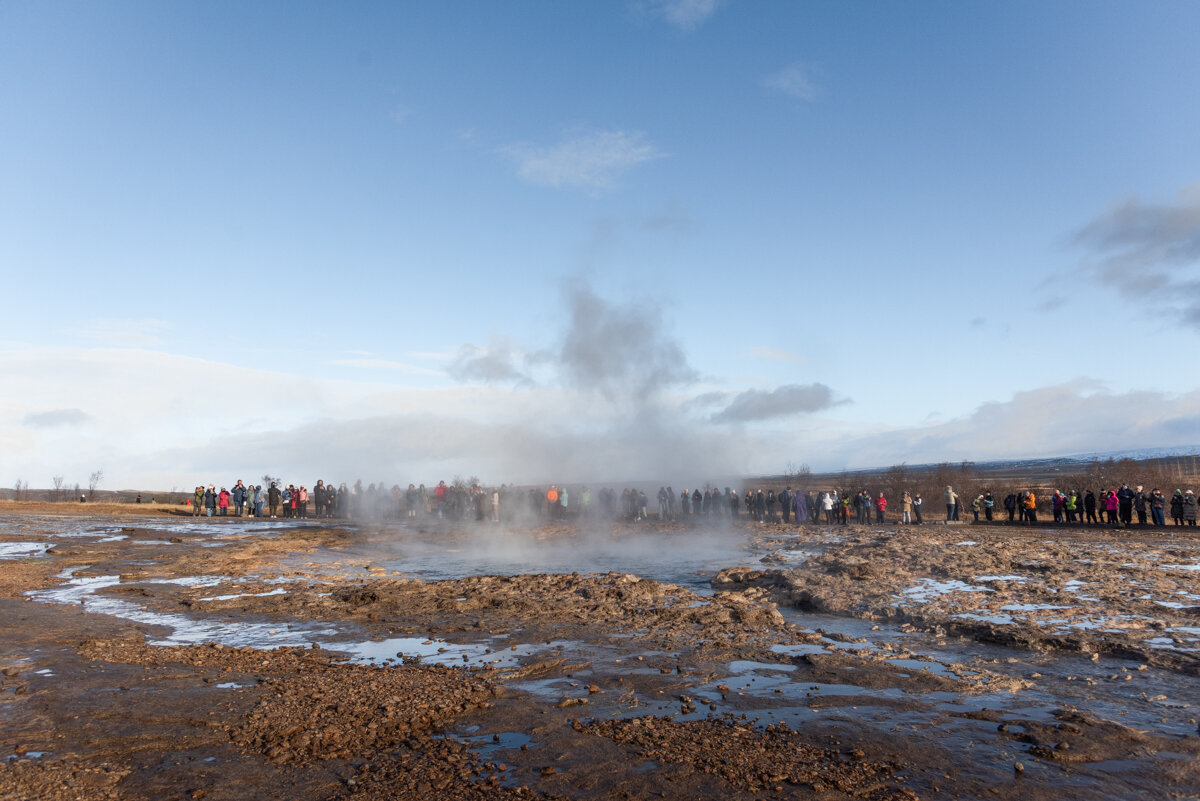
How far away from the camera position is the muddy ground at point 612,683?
16.3 feet

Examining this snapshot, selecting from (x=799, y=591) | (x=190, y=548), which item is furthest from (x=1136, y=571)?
(x=190, y=548)

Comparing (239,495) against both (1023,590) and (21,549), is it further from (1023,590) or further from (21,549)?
(1023,590)

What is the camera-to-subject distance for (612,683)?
23.9 ft

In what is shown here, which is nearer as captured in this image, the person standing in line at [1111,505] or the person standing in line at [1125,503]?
the person standing in line at [1125,503]

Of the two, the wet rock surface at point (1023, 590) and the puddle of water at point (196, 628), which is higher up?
the puddle of water at point (196, 628)

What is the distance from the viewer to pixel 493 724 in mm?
6066

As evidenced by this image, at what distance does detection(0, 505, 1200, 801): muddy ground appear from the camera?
496 centimetres

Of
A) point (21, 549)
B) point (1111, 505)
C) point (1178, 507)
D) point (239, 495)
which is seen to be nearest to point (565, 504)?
point (239, 495)

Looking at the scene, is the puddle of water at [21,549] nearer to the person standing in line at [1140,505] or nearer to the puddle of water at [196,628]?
the puddle of water at [196,628]

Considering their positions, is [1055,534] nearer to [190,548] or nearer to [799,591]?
[799,591]

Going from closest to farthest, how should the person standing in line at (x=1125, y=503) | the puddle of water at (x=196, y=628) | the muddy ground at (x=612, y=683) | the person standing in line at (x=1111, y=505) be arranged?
the muddy ground at (x=612, y=683) < the puddle of water at (x=196, y=628) < the person standing in line at (x=1125, y=503) < the person standing in line at (x=1111, y=505)

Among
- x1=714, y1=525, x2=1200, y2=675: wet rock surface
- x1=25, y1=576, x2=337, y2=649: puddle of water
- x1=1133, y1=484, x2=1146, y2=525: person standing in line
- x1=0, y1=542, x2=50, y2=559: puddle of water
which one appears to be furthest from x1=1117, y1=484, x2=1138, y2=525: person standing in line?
x1=0, y1=542, x2=50, y2=559: puddle of water

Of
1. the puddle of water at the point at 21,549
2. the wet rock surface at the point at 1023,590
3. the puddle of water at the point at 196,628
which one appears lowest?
the wet rock surface at the point at 1023,590

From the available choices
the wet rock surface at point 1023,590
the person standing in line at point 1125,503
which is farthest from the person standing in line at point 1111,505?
the wet rock surface at point 1023,590
